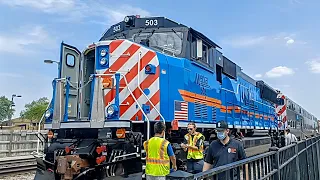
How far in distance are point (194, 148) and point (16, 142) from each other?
14.5m

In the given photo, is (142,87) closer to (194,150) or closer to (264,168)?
(194,150)

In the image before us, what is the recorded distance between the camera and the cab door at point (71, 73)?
7199mm

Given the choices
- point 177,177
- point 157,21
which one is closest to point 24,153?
point 157,21

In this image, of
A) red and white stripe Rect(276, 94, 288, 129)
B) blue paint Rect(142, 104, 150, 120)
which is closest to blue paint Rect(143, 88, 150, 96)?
blue paint Rect(142, 104, 150, 120)

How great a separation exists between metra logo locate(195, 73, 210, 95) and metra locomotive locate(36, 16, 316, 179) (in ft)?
0.09

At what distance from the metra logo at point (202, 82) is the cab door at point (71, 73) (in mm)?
2981

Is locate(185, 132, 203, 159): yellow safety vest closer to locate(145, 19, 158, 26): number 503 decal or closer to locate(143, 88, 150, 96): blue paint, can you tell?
locate(143, 88, 150, 96): blue paint

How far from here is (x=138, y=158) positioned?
6.06 meters

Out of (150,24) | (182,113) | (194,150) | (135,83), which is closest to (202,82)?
(182,113)

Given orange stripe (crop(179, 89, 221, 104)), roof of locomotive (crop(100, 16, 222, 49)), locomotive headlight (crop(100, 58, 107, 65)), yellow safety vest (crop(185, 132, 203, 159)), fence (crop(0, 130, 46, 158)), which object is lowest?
fence (crop(0, 130, 46, 158))

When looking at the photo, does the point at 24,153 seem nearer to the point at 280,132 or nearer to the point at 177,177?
the point at 280,132

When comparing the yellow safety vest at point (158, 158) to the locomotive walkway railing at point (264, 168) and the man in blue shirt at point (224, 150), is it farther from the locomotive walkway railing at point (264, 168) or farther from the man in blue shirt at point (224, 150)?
the locomotive walkway railing at point (264, 168)

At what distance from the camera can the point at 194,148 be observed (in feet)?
21.4

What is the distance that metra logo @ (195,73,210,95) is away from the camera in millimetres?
8309
